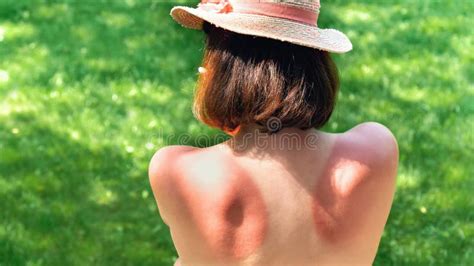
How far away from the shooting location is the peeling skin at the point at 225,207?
205cm

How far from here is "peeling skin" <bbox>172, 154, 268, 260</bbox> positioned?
6.72ft

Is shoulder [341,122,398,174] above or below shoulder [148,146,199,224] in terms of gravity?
above

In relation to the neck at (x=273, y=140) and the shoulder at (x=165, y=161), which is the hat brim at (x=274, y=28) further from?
the shoulder at (x=165, y=161)

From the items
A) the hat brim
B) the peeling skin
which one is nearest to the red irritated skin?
the peeling skin

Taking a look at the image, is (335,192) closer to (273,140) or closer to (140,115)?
(273,140)

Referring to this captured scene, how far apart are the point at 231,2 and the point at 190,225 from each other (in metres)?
0.68

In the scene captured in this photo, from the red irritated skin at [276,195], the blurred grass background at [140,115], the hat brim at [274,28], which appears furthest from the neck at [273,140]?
the blurred grass background at [140,115]

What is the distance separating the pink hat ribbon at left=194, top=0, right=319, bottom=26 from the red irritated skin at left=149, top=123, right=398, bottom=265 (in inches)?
13.0

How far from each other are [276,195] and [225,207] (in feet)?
0.50

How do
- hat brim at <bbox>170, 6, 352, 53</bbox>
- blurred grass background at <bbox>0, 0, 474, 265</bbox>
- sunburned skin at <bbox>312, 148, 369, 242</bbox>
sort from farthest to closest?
1. blurred grass background at <bbox>0, 0, 474, 265</bbox>
2. sunburned skin at <bbox>312, 148, 369, 242</bbox>
3. hat brim at <bbox>170, 6, 352, 53</bbox>

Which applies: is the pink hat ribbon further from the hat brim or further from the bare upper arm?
the bare upper arm

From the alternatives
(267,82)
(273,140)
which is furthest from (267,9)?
(273,140)

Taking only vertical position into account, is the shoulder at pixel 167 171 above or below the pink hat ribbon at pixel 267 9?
below

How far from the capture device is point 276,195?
208 centimetres
